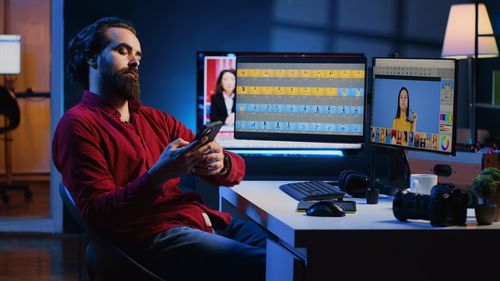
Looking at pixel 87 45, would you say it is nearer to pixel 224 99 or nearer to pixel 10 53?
pixel 224 99

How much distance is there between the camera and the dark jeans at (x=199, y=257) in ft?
8.51

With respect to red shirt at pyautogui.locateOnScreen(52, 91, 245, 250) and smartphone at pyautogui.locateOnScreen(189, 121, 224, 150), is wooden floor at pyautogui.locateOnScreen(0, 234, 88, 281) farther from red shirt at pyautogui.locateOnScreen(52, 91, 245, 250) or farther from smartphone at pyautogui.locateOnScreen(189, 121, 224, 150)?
smartphone at pyautogui.locateOnScreen(189, 121, 224, 150)

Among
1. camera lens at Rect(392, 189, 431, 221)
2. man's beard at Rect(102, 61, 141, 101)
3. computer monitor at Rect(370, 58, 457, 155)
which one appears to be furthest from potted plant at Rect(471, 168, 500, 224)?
man's beard at Rect(102, 61, 141, 101)

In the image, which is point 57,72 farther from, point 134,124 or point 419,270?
point 419,270

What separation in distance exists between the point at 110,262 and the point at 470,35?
13.4ft

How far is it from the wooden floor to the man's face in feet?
6.81

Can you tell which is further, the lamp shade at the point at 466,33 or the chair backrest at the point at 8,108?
the chair backrest at the point at 8,108

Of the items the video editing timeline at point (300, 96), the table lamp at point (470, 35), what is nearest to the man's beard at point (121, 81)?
the video editing timeline at point (300, 96)

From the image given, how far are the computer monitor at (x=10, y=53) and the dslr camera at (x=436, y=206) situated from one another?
6.26 metres

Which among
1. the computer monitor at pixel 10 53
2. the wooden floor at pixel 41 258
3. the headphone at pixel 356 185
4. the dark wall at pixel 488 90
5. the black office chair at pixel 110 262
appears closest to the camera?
the black office chair at pixel 110 262

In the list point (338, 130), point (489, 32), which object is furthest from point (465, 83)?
point (338, 130)

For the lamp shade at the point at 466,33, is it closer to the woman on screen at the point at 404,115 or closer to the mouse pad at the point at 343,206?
the woman on screen at the point at 404,115

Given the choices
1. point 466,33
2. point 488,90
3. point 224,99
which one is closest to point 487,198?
point 224,99

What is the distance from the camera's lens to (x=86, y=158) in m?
2.62
